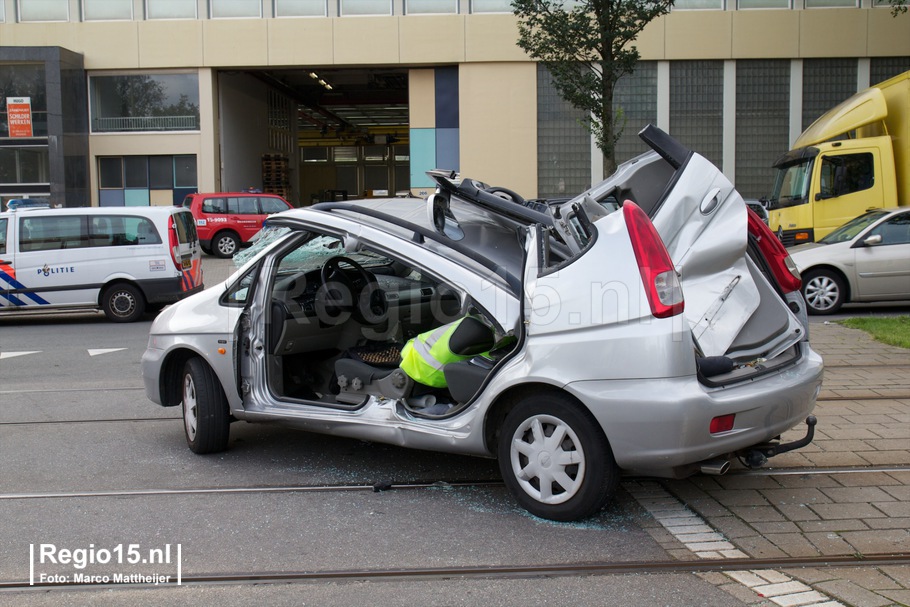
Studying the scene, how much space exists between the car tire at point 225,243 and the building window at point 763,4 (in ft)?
54.4

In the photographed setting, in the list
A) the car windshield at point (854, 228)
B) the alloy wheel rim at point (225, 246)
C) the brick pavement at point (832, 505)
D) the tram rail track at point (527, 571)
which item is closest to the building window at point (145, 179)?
the alloy wheel rim at point (225, 246)

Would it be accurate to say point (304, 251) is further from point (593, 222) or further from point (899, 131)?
point (899, 131)

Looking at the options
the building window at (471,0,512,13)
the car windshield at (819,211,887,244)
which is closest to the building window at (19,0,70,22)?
the building window at (471,0,512,13)

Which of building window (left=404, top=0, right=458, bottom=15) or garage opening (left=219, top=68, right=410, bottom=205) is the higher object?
building window (left=404, top=0, right=458, bottom=15)

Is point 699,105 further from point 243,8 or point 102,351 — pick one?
point 102,351

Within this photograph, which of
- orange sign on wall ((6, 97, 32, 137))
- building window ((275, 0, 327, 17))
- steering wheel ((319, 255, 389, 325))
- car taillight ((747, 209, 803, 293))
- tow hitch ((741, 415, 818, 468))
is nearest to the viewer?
tow hitch ((741, 415, 818, 468))

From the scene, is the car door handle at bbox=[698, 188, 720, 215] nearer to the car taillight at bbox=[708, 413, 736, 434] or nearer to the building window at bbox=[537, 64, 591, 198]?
the car taillight at bbox=[708, 413, 736, 434]

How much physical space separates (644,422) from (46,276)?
12717 millimetres

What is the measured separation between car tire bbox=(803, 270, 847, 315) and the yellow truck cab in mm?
3255

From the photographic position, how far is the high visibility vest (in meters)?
4.96

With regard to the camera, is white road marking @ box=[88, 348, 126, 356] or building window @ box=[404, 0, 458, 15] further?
building window @ box=[404, 0, 458, 15]

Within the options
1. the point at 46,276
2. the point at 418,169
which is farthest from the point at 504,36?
the point at 46,276

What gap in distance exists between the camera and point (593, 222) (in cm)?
440

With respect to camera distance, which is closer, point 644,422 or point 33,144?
point 644,422
